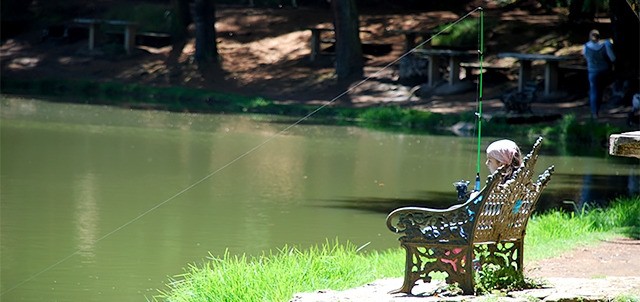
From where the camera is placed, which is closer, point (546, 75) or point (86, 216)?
point (86, 216)

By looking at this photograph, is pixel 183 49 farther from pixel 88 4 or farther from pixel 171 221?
pixel 171 221

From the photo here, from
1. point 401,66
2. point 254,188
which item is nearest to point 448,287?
point 254,188

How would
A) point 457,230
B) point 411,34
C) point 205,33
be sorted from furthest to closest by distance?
point 205,33, point 411,34, point 457,230

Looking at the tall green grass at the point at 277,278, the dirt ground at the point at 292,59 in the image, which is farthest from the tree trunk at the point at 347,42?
the tall green grass at the point at 277,278

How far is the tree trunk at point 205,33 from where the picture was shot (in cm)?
3278

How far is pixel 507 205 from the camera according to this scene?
7.07 m

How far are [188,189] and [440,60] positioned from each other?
15824mm

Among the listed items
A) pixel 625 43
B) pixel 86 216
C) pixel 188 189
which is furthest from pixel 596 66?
pixel 86 216

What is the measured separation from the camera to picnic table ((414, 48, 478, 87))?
27.9 metres

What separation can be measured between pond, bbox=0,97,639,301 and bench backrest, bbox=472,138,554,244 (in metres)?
3.10

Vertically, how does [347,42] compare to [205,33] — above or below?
below

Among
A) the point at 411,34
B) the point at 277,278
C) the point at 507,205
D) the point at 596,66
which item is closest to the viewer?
the point at 507,205

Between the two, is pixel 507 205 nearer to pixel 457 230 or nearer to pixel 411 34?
pixel 457 230

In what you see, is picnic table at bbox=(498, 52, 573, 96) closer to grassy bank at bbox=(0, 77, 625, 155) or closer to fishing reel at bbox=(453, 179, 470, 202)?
grassy bank at bbox=(0, 77, 625, 155)
